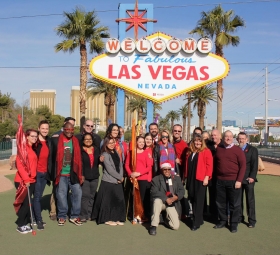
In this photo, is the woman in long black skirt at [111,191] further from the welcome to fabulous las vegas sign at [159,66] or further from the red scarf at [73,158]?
the welcome to fabulous las vegas sign at [159,66]

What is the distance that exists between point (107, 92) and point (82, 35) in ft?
40.4

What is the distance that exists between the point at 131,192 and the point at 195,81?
510 centimetres

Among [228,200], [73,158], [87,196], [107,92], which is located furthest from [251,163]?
[107,92]

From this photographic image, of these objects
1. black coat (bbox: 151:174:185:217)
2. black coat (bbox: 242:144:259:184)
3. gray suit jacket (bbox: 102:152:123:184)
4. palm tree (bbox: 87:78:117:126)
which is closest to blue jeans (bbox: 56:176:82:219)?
gray suit jacket (bbox: 102:152:123:184)

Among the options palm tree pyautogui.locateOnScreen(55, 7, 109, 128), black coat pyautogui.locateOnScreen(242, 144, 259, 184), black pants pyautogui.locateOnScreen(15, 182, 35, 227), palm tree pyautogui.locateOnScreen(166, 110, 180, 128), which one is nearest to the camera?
black pants pyautogui.locateOnScreen(15, 182, 35, 227)

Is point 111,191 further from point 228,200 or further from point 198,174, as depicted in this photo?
point 228,200

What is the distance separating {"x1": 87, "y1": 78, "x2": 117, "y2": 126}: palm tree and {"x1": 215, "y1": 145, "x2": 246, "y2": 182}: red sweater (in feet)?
79.1

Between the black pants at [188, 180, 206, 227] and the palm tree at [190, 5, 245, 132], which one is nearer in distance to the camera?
the black pants at [188, 180, 206, 227]

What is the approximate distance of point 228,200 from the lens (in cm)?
736

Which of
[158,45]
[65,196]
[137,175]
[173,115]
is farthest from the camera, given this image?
[173,115]

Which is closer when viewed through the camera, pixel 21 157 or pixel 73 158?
pixel 21 157

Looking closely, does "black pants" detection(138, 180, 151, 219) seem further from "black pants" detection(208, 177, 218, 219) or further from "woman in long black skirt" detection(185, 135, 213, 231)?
"black pants" detection(208, 177, 218, 219)

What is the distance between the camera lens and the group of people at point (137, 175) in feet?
23.5

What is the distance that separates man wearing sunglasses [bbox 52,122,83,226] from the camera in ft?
23.9
